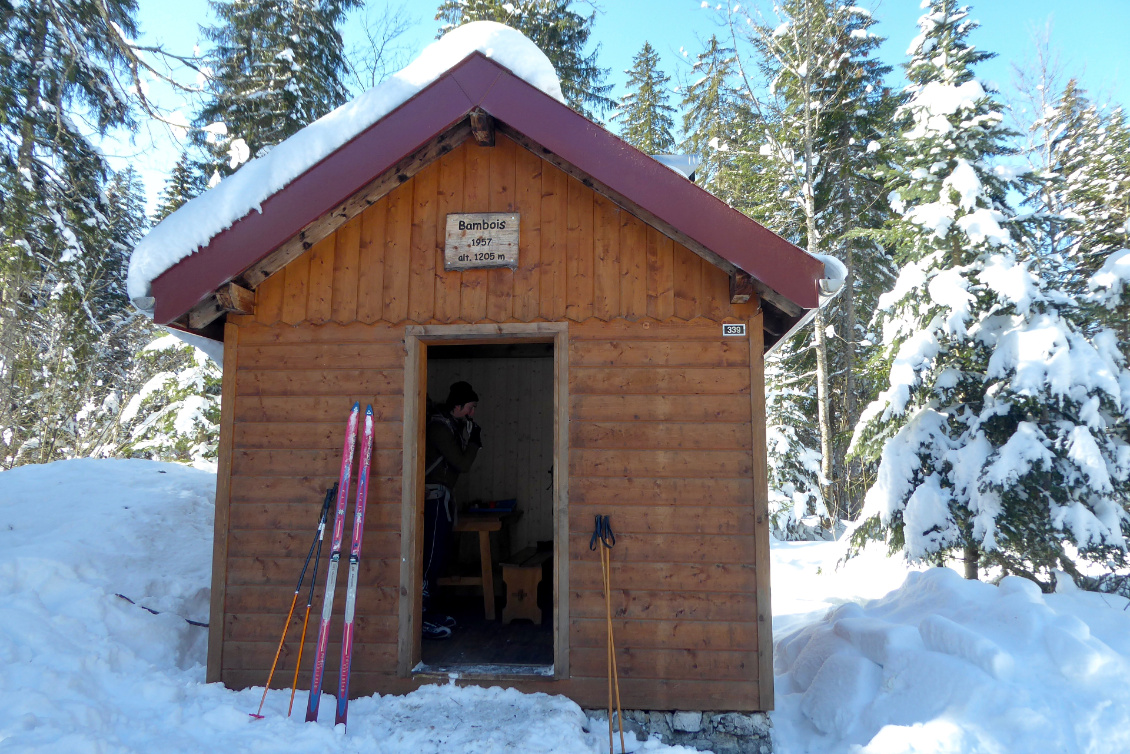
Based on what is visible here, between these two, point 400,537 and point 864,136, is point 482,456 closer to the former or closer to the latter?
point 400,537

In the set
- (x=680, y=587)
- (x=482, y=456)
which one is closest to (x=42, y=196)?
(x=482, y=456)

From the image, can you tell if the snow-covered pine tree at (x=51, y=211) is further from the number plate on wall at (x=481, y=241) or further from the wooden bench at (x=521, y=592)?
the wooden bench at (x=521, y=592)

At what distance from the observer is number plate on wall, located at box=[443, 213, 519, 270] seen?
15.2 feet

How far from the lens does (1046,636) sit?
162 inches

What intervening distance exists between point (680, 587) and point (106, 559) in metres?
4.93

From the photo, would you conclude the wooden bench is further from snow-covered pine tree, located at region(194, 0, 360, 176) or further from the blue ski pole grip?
snow-covered pine tree, located at region(194, 0, 360, 176)

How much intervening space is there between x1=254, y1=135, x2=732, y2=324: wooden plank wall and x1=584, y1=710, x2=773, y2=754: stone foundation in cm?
257

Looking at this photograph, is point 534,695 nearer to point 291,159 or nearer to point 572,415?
point 572,415

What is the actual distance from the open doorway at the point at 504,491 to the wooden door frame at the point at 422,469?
152 cm

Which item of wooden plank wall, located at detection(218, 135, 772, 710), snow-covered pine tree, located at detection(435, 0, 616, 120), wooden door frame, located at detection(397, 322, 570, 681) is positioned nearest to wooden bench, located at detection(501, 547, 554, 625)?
wooden door frame, located at detection(397, 322, 570, 681)

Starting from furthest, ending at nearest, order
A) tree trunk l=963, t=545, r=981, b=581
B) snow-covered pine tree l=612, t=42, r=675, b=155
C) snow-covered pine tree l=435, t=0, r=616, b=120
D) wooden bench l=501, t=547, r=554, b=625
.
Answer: snow-covered pine tree l=612, t=42, r=675, b=155
snow-covered pine tree l=435, t=0, r=616, b=120
tree trunk l=963, t=545, r=981, b=581
wooden bench l=501, t=547, r=554, b=625

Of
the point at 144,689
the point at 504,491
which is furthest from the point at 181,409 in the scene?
the point at 144,689

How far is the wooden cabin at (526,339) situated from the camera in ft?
14.0

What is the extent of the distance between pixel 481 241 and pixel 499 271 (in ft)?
0.82
